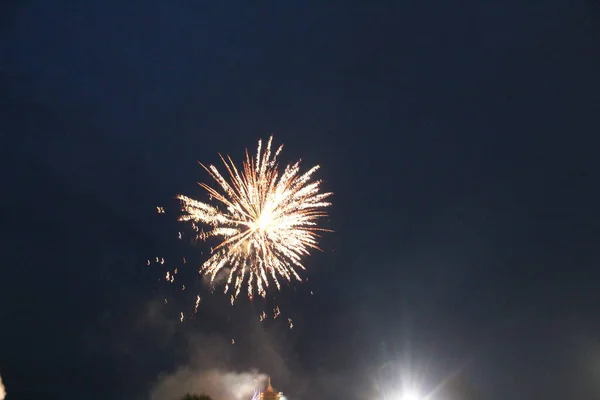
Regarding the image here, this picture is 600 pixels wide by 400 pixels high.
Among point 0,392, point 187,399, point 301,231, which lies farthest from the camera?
point 187,399

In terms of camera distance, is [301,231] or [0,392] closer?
[0,392]

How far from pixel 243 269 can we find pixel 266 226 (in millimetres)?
3483

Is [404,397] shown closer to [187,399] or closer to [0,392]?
[187,399]

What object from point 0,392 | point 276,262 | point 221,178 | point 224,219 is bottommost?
point 0,392

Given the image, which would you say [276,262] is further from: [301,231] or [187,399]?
[187,399]

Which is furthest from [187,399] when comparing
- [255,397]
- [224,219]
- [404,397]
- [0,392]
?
[0,392]

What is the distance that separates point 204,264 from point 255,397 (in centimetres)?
4389

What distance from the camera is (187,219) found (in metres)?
33.8

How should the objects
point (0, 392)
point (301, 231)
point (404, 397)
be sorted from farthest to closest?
point (404, 397)
point (301, 231)
point (0, 392)

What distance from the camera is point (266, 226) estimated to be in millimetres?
35750

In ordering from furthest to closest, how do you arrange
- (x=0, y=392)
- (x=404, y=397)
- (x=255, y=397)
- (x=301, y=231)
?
(x=255, y=397)
(x=404, y=397)
(x=301, y=231)
(x=0, y=392)

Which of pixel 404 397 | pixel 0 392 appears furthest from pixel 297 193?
pixel 404 397

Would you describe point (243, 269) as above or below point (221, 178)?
below

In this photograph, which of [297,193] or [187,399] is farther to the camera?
[187,399]
